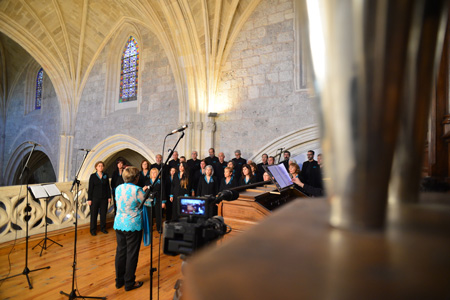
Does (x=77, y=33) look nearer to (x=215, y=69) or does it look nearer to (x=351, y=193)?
(x=215, y=69)

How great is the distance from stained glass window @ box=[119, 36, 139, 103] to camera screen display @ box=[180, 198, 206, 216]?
31.3 ft

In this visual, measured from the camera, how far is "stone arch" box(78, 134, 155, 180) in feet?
29.9

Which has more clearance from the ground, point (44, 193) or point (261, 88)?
point (261, 88)

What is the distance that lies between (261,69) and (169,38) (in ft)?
11.2

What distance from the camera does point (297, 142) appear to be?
646cm

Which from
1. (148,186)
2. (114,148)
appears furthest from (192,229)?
(114,148)

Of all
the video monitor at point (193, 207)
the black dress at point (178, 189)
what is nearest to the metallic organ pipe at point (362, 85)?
the video monitor at point (193, 207)

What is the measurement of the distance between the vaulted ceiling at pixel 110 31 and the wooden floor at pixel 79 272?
5.24 meters

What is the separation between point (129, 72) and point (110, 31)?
1.95 metres

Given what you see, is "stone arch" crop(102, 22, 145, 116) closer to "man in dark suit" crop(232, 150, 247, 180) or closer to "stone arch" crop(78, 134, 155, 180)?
"stone arch" crop(78, 134, 155, 180)

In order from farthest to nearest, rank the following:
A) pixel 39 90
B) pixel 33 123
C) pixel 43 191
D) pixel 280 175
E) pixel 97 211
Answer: pixel 39 90
pixel 33 123
pixel 97 211
pixel 43 191
pixel 280 175

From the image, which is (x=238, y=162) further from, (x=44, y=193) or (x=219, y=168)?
(x=44, y=193)

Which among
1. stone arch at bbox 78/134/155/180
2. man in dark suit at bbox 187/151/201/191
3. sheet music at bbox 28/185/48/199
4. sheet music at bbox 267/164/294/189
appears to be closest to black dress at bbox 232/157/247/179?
man in dark suit at bbox 187/151/201/191

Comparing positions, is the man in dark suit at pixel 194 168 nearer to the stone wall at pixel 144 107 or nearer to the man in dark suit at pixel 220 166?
the man in dark suit at pixel 220 166
